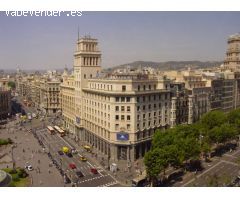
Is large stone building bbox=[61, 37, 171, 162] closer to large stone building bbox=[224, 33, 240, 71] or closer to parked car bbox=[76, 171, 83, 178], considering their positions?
parked car bbox=[76, 171, 83, 178]

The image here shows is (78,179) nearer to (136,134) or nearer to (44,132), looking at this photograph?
(136,134)

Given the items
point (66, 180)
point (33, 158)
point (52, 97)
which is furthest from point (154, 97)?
point (52, 97)

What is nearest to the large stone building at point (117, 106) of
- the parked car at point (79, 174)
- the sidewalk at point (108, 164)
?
the sidewalk at point (108, 164)

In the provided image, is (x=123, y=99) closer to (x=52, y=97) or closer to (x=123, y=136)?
(x=123, y=136)

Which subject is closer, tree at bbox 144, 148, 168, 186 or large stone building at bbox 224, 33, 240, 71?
tree at bbox 144, 148, 168, 186

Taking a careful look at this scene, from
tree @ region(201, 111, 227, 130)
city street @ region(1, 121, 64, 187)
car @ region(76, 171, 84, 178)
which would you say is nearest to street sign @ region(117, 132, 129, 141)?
car @ region(76, 171, 84, 178)

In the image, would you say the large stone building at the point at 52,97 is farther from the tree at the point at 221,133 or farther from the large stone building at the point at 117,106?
the tree at the point at 221,133
